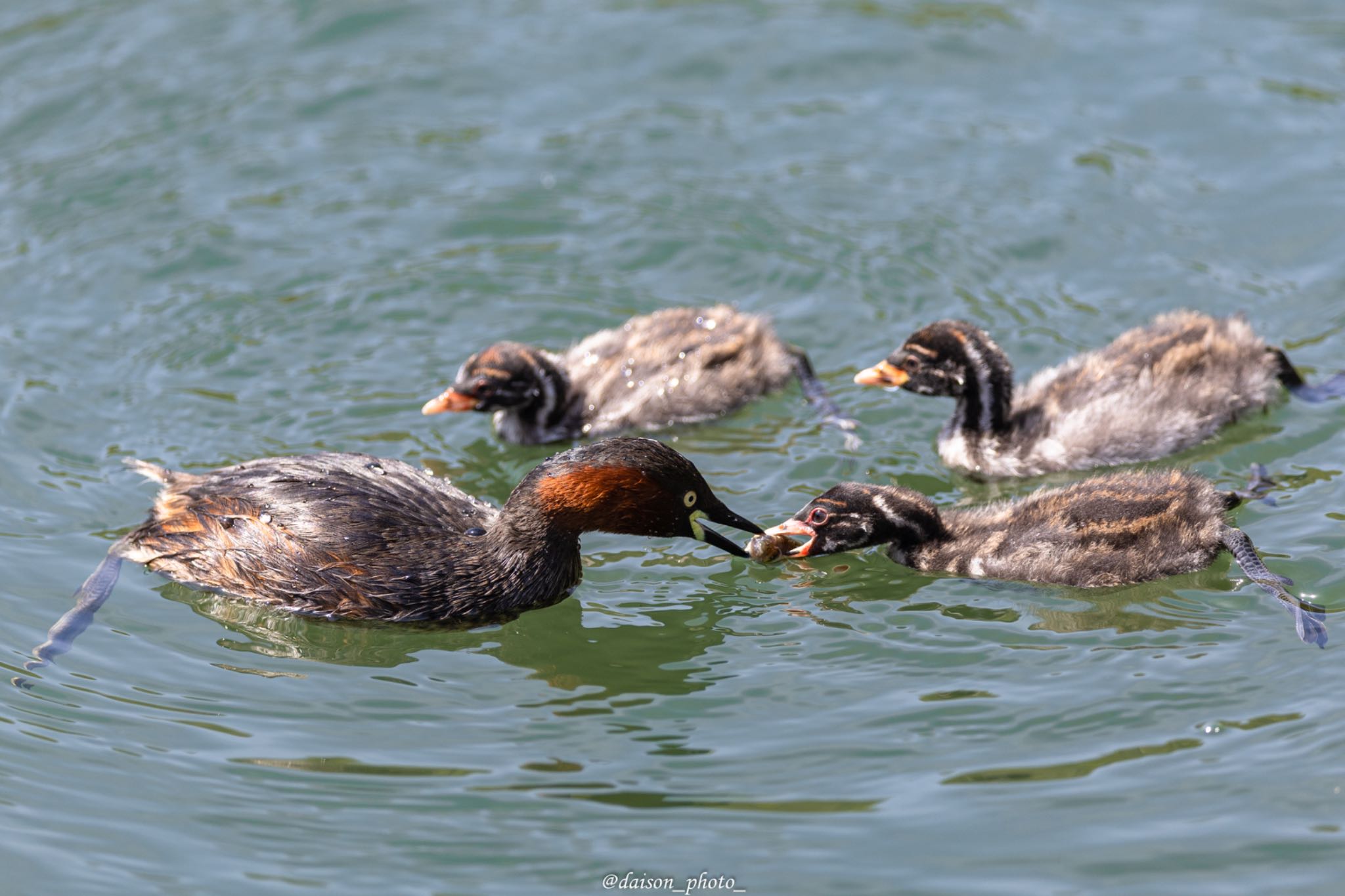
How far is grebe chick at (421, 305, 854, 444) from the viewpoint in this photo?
9.05 metres

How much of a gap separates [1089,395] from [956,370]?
70cm

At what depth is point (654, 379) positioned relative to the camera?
29.9ft

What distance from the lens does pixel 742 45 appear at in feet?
40.3

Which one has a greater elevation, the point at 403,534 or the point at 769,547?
the point at 403,534

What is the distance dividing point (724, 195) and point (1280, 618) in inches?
196

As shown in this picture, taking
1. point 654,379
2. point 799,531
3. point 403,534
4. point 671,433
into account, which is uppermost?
point 403,534

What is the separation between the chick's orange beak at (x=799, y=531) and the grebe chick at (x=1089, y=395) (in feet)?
4.32

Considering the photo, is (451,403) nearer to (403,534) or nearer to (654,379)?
(654,379)

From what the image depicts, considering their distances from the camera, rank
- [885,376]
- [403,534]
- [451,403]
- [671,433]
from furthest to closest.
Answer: [671,433]
[451,403]
[885,376]
[403,534]

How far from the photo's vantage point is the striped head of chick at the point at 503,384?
8750 mm

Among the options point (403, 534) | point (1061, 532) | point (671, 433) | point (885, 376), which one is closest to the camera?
point (403, 534)

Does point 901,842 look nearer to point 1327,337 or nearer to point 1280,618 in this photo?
point 1280,618

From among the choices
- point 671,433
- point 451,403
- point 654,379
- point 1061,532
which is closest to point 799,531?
point 1061,532

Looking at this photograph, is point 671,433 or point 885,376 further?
point 671,433
